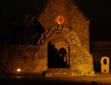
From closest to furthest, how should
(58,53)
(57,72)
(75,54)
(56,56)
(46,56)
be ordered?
1. (57,72)
2. (75,54)
3. (46,56)
4. (56,56)
5. (58,53)

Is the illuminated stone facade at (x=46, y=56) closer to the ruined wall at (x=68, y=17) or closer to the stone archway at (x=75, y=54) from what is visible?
the stone archway at (x=75, y=54)

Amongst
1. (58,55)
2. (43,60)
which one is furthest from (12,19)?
(43,60)

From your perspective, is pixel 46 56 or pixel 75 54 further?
pixel 46 56

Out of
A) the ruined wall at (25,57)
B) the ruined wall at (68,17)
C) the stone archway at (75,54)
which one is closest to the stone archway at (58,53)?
the ruined wall at (68,17)

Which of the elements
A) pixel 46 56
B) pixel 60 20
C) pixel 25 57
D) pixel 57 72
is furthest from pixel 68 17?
pixel 57 72

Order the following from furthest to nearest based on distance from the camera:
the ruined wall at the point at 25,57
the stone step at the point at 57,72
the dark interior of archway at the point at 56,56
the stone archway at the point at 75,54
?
the dark interior of archway at the point at 56,56
the ruined wall at the point at 25,57
the stone archway at the point at 75,54
the stone step at the point at 57,72

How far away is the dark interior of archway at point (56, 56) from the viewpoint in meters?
26.1

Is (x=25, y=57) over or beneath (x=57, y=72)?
over

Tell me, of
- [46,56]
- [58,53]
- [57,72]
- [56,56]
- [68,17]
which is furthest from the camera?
[68,17]

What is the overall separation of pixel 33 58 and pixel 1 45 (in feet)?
12.7

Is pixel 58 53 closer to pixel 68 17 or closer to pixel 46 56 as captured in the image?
pixel 46 56

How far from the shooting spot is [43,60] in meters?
22.3

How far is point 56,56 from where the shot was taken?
26.8 meters

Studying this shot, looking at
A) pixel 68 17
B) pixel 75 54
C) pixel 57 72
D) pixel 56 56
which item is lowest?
pixel 57 72
